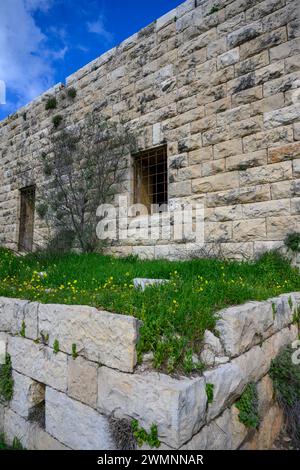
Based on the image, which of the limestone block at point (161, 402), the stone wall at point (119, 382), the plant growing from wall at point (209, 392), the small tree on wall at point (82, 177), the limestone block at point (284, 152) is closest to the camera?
the limestone block at point (161, 402)

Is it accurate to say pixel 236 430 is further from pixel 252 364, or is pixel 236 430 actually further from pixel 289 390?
pixel 289 390

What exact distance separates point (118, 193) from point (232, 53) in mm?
3006

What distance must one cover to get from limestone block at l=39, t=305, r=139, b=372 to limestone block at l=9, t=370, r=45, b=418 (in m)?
0.43

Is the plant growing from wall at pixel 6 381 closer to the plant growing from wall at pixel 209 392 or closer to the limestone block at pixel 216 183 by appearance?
the plant growing from wall at pixel 209 392

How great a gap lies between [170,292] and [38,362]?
1.16 metres

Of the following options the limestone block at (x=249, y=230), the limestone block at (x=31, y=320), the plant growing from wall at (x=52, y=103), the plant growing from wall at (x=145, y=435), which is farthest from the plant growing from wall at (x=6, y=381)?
the plant growing from wall at (x=52, y=103)

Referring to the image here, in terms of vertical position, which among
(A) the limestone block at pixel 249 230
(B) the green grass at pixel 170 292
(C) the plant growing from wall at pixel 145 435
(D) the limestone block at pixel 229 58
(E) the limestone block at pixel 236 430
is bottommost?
(E) the limestone block at pixel 236 430

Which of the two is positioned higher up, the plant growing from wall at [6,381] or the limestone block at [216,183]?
the limestone block at [216,183]

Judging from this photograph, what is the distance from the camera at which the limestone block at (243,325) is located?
202 cm

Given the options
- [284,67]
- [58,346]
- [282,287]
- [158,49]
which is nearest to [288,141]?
[284,67]

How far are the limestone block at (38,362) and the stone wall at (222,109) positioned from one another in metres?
2.92

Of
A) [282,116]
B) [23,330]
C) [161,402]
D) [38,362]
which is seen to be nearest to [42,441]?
[38,362]

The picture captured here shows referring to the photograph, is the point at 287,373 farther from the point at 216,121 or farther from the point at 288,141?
the point at 216,121
